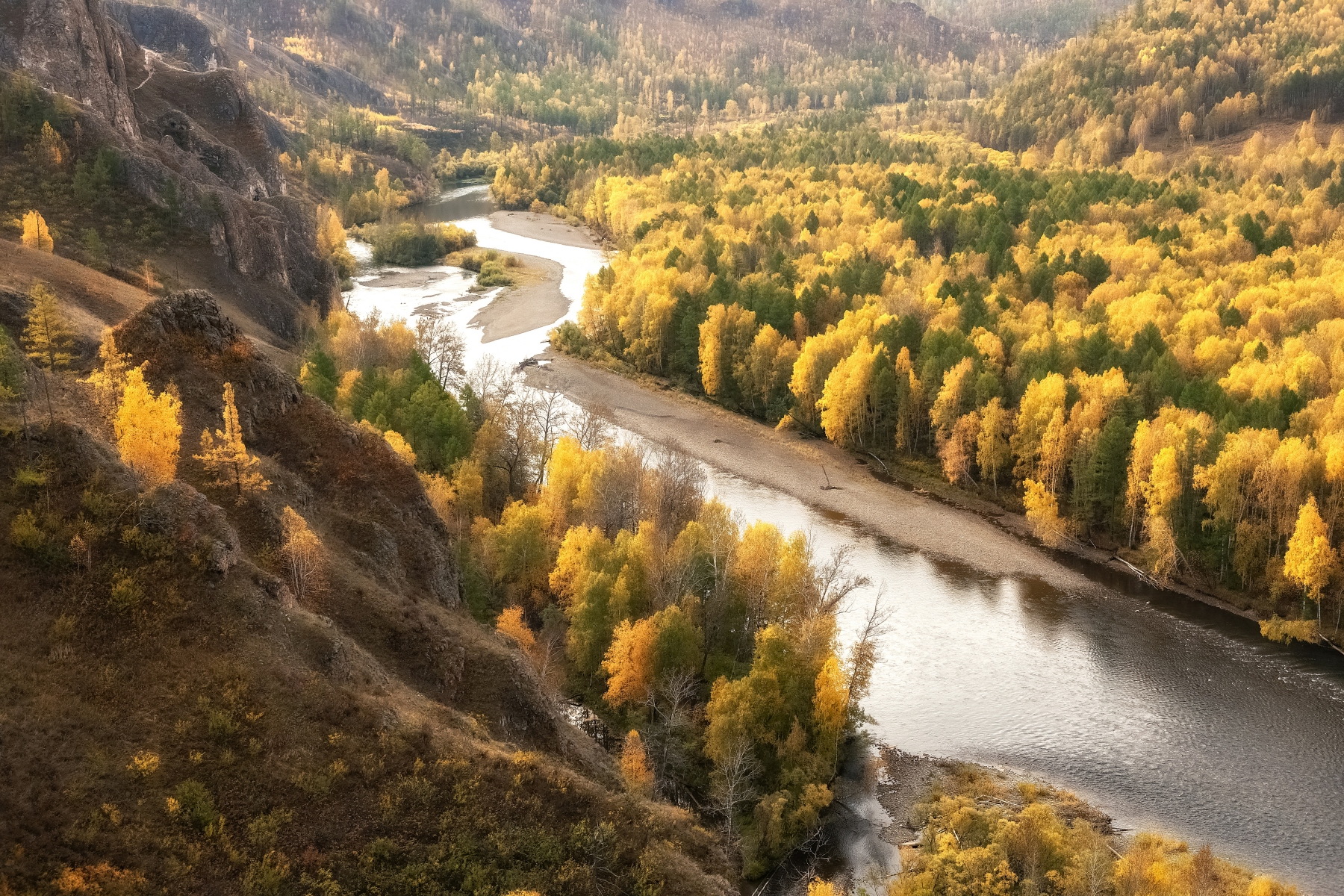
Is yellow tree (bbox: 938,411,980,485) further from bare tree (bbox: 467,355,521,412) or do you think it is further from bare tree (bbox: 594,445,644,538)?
bare tree (bbox: 467,355,521,412)

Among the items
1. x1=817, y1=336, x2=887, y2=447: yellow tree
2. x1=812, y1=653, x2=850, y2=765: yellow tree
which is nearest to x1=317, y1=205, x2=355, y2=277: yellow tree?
x1=817, y1=336, x2=887, y2=447: yellow tree

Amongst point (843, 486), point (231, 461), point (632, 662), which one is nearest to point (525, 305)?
point (843, 486)

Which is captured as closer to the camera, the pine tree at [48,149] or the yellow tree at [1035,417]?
the yellow tree at [1035,417]

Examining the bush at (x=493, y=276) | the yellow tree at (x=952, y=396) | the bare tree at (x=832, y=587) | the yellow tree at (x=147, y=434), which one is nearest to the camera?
the yellow tree at (x=147, y=434)

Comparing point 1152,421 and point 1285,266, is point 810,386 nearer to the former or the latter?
point 1152,421

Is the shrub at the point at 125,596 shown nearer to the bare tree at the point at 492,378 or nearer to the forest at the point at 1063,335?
the bare tree at the point at 492,378

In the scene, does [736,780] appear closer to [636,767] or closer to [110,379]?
[636,767]

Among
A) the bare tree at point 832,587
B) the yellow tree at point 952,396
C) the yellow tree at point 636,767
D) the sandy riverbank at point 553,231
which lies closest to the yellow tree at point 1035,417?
the yellow tree at point 952,396
